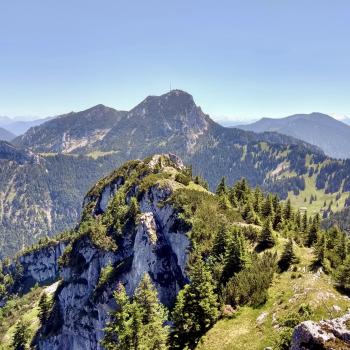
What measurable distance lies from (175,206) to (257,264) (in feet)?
134

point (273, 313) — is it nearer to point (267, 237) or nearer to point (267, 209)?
point (267, 237)

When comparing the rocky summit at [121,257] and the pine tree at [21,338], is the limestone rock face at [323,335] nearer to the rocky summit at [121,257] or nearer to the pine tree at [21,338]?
the rocky summit at [121,257]

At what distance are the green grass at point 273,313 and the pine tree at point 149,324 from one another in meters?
5.33

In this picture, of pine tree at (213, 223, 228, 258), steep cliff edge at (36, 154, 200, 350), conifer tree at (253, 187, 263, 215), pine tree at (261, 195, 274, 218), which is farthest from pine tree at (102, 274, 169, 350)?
conifer tree at (253, 187, 263, 215)

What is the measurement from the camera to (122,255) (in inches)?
5034

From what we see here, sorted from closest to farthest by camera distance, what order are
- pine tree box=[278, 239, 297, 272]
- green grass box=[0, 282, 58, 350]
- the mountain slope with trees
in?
the mountain slope with trees, pine tree box=[278, 239, 297, 272], green grass box=[0, 282, 58, 350]

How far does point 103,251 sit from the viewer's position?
133 metres

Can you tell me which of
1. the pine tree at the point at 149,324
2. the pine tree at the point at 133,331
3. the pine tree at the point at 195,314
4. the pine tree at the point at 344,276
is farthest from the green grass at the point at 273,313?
the pine tree at the point at 133,331

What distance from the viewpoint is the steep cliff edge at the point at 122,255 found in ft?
344

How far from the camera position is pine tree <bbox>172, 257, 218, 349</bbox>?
5666cm

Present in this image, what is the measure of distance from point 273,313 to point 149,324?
1708cm

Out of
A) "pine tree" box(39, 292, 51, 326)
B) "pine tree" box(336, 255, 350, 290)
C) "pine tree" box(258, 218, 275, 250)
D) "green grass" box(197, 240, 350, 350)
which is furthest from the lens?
"pine tree" box(39, 292, 51, 326)

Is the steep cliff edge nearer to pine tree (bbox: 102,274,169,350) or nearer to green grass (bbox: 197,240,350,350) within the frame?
green grass (bbox: 197,240,350,350)

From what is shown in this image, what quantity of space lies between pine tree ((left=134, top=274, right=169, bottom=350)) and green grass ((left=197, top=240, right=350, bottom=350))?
5.33 m
